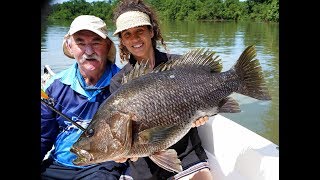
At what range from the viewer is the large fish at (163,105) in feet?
6.44

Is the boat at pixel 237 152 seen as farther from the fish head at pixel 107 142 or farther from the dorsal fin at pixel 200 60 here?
the fish head at pixel 107 142

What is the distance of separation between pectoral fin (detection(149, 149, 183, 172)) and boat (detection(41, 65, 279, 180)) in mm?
674

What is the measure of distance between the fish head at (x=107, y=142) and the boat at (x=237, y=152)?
3.20 ft

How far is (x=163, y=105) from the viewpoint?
2074 millimetres

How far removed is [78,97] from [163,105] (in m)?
0.85

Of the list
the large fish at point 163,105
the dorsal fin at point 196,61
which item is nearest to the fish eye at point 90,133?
the large fish at point 163,105

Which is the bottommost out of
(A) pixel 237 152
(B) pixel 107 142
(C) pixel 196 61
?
(A) pixel 237 152

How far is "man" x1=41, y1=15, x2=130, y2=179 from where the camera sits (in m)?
2.58

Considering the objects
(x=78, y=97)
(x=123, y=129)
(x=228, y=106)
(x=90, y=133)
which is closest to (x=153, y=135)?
(x=123, y=129)

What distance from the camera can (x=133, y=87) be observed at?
2.10 metres

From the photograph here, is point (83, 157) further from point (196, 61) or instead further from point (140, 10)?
point (140, 10)
